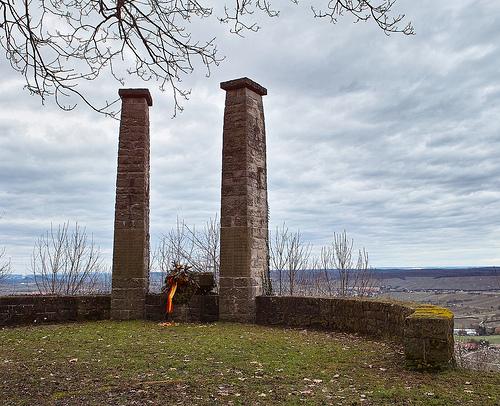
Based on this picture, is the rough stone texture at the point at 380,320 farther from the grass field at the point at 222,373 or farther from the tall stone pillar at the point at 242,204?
the tall stone pillar at the point at 242,204

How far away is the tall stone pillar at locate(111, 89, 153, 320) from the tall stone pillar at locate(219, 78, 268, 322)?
1.91 m

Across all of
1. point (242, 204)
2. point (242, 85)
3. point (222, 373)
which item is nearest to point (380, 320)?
point (222, 373)

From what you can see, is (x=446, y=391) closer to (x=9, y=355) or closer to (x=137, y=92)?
(x=9, y=355)

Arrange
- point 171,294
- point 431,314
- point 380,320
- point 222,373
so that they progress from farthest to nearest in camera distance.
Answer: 1. point 171,294
2. point 380,320
3. point 431,314
4. point 222,373

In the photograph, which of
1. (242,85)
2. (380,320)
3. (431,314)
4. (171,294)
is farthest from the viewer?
(242,85)

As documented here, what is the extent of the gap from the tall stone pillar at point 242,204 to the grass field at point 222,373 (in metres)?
2.00

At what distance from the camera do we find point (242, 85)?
11.8 meters

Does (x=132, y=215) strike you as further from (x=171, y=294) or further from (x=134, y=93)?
(x=134, y=93)

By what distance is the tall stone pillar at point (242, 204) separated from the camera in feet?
36.7

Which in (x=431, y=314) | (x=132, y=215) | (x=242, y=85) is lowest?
(x=431, y=314)

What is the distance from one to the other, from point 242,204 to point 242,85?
2.71 m

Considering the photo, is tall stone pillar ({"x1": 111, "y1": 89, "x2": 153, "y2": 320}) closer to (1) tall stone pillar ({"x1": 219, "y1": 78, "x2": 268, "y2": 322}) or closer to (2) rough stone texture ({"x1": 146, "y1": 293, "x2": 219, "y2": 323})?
(2) rough stone texture ({"x1": 146, "y1": 293, "x2": 219, "y2": 323})

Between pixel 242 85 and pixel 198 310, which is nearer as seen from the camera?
pixel 198 310

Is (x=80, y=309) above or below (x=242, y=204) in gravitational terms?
below
